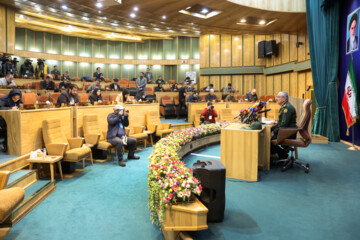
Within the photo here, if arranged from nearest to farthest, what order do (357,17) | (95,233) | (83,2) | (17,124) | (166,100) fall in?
(95,233)
(17,124)
(357,17)
(83,2)
(166,100)

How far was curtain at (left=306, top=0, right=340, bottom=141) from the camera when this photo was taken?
25.3ft

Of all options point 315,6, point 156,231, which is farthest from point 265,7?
point 156,231

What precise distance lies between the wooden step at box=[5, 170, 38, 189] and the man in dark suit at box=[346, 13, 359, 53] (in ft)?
24.6

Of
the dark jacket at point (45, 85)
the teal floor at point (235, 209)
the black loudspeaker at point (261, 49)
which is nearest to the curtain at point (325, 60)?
the teal floor at point (235, 209)

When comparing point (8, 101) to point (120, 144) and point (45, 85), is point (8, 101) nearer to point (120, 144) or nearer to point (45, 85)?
point (120, 144)

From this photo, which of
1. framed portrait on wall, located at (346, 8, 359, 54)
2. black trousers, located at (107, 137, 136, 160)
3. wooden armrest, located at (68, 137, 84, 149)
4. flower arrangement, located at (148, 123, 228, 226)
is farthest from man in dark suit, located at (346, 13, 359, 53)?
wooden armrest, located at (68, 137, 84, 149)

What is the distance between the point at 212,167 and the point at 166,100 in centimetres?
878

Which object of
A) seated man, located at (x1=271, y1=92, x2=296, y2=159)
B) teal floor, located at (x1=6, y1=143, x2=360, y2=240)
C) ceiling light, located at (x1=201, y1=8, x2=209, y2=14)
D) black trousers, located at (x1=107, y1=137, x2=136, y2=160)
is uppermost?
ceiling light, located at (x1=201, y1=8, x2=209, y2=14)

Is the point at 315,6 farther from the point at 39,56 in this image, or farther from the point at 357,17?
the point at 39,56

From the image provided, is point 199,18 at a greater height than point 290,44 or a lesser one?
greater

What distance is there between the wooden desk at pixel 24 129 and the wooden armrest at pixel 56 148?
345mm

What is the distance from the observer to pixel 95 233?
259 centimetres

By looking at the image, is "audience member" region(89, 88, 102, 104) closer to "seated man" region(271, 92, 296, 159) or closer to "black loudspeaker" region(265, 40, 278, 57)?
"seated man" region(271, 92, 296, 159)

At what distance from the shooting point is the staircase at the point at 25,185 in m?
2.94
